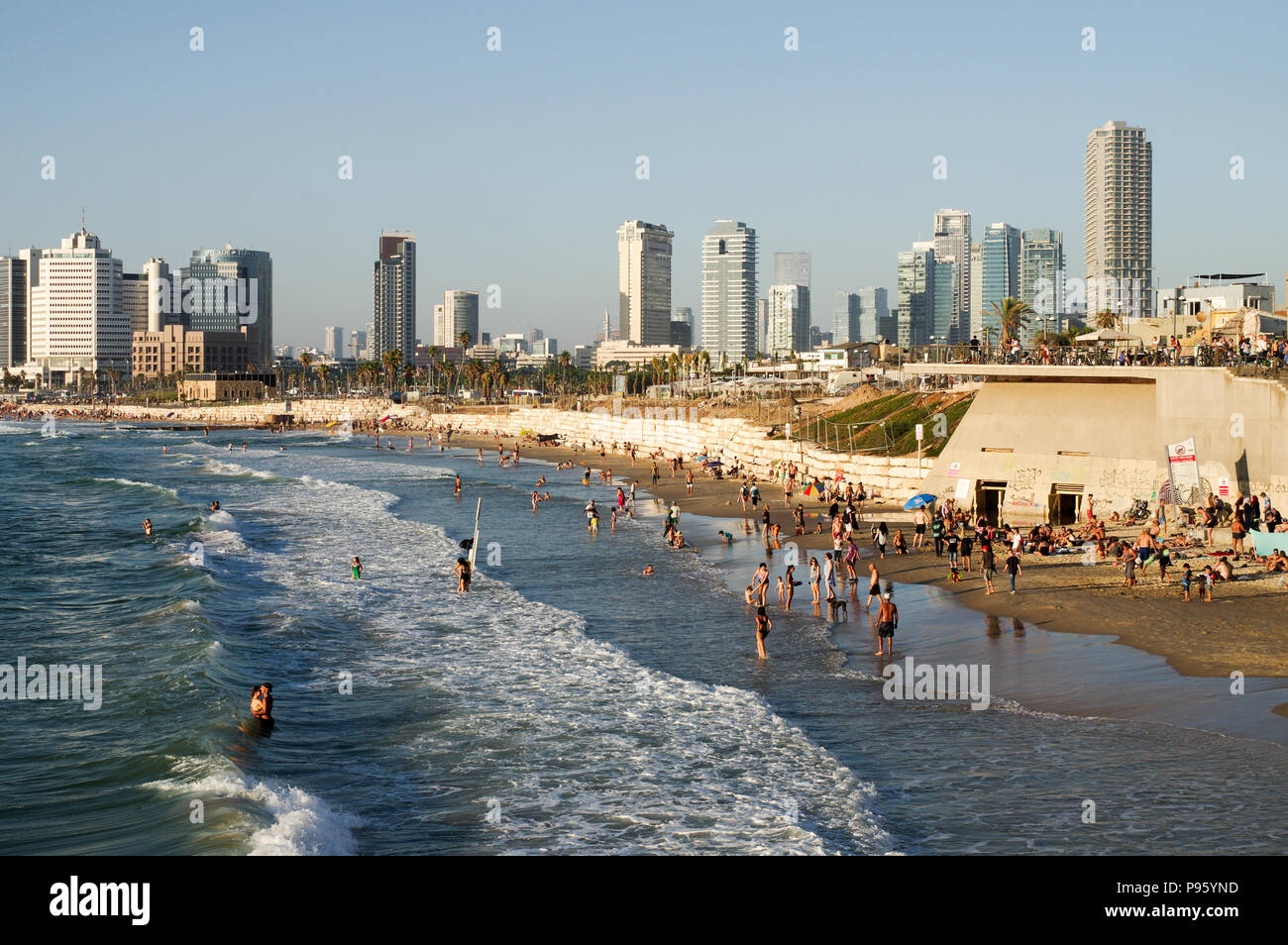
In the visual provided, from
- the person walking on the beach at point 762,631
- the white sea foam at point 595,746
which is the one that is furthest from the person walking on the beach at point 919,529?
the person walking on the beach at point 762,631

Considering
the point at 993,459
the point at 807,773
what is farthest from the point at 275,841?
the point at 993,459

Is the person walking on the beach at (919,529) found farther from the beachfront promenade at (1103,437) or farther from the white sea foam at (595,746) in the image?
the white sea foam at (595,746)

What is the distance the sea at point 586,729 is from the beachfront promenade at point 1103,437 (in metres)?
9.21

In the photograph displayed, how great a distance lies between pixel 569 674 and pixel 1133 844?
36.0 feet

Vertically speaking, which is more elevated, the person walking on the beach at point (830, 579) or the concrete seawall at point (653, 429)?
the concrete seawall at point (653, 429)

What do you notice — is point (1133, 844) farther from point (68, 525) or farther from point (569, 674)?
point (68, 525)

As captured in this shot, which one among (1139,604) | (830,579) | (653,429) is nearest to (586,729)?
(830,579)

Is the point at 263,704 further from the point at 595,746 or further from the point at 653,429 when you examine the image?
the point at 653,429

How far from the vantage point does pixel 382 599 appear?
28.8m

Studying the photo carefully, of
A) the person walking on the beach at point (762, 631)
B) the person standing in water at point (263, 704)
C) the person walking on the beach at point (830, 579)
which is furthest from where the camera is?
the person walking on the beach at point (830, 579)

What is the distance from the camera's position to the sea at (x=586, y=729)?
41.6 ft

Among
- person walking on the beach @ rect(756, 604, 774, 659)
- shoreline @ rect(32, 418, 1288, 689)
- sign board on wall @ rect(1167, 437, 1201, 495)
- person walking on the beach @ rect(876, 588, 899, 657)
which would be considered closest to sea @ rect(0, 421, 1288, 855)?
person walking on the beach @ rect(756, 604, 774, 659)

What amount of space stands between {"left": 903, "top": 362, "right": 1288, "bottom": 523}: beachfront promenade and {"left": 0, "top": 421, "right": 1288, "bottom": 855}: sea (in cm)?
921

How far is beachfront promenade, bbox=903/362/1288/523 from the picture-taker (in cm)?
2986
